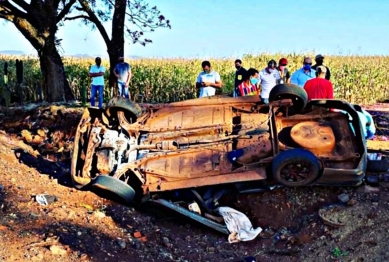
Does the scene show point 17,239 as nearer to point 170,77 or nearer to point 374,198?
point 374,198

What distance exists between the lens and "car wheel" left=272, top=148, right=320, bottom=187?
6227 mm

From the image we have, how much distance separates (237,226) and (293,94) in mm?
2001

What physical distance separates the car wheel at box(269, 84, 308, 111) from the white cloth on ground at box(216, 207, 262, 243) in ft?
5.87

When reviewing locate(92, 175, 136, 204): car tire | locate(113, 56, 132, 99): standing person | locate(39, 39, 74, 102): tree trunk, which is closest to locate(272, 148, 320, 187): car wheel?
locate(92, 175, 136, 204): car tire

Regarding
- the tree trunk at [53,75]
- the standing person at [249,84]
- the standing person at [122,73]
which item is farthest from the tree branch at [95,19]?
the standing person at [249,84]

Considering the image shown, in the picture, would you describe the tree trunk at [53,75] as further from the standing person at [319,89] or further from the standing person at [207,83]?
the standing person at [319,89]

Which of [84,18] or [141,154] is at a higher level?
[84,18]

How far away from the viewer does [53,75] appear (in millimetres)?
15055

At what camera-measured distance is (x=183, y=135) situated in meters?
7.33

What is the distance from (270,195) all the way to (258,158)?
59 centimetres

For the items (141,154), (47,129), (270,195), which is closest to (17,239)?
(141,154)

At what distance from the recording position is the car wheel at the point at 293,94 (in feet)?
23.7

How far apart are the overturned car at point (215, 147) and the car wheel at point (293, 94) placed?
14 millimetres

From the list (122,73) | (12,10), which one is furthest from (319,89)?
(12,10)
